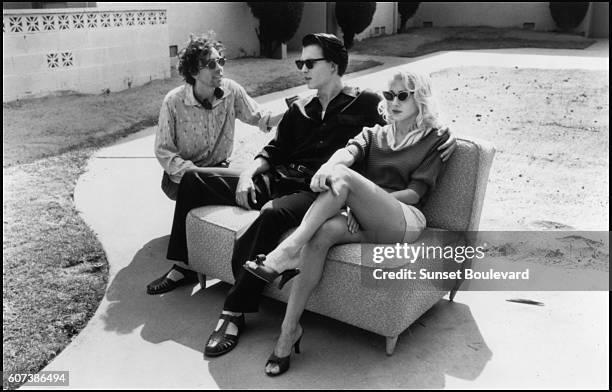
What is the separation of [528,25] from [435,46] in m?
7.13

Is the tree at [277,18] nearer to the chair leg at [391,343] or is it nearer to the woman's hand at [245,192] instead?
the woman's hand at [245,192]

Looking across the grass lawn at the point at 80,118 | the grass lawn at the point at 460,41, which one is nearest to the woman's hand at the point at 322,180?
the grass lawn at the point at 80,118

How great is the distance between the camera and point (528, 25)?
24.1 meters

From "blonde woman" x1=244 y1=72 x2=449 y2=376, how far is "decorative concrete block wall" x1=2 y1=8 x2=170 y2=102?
7.56 m

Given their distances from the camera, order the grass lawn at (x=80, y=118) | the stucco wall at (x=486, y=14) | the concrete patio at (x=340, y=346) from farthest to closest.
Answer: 1. the stucco wall at (x=486, y=14)
2. the grass lawn at (x=80, y=118)
3. the concrete patio at (x=340, y=346)

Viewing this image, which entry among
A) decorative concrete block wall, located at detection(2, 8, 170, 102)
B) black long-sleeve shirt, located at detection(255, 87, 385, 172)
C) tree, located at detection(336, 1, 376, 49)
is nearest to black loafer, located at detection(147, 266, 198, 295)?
black long-sleeve shirt, located at detection(255, 87, 385, 172)

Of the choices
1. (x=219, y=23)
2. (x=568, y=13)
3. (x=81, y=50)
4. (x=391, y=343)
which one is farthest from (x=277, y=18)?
(x=391, y=343)

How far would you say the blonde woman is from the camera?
139 inches

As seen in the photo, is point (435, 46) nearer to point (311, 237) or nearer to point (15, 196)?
point (15, 196)

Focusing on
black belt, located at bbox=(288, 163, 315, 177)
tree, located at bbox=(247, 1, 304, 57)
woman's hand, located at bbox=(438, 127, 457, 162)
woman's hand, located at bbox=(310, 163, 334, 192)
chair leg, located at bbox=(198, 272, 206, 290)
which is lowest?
chair leg, located at bbox=(198, 272, 206, 290)

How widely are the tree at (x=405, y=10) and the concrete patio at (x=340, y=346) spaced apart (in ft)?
65.2

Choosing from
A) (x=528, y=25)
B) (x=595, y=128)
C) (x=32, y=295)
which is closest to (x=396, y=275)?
(x=32, y=295)

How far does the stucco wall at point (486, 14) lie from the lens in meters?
24.0

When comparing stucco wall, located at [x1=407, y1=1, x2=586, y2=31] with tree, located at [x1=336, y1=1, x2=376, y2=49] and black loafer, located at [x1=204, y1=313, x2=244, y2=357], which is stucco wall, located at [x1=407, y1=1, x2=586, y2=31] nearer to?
tree, located at [x1=336, y1=1, x2=376, y2=49]
